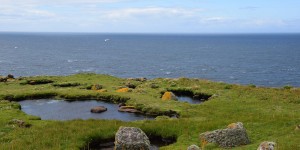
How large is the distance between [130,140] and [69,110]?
29.2 m

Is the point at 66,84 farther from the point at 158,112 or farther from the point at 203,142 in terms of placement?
the point at 203,142

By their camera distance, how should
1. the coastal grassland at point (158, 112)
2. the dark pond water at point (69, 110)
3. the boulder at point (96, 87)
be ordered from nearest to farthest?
the coastal grassland at point (158, 112) < the dark pond water at point (69, 110) < the boulder at point (96, 87)

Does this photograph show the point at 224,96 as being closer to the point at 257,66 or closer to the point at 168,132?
the point at 168,132

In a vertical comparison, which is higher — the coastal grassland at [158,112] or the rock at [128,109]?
the coastal grassland at [158,112]

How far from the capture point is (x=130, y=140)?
1217 inches

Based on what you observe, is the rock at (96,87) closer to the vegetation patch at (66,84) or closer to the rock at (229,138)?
the vegetation patch at (66,84)

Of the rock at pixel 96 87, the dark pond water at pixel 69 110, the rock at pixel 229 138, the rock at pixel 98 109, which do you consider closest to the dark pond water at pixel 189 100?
the dark pond water at pixel 69 110

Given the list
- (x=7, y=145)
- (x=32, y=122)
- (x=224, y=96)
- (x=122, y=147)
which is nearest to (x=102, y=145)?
(x=122, y=147)

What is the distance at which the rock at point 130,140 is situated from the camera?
Result: 30828 mm

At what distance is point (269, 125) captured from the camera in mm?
38031

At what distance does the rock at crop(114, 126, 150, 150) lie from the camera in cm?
3083

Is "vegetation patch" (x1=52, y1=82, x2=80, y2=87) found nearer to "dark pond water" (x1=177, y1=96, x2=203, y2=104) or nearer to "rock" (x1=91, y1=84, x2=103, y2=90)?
"rock" (x1=91, y1=84, x2=103, y2=90)

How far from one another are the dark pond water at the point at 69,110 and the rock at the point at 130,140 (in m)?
20.3

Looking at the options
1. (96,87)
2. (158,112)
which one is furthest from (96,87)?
(158,112)
